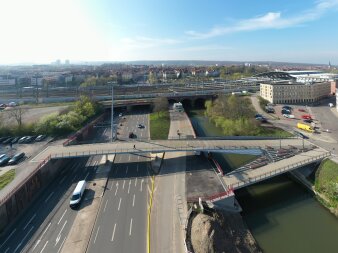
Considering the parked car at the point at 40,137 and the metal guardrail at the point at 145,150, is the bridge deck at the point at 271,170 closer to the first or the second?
the metal guardrail at the point at 145,150

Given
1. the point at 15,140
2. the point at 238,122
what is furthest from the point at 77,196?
the point at 238,122

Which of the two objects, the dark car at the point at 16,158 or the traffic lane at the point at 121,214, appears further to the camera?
the dark car at the point at 16,158

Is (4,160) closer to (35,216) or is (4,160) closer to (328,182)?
(35,216)

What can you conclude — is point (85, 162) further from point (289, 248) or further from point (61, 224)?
point (289, 248)

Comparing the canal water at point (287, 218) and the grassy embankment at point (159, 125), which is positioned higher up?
the grassy embankment at point (159, 125)

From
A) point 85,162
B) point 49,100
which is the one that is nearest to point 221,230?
point 85,162

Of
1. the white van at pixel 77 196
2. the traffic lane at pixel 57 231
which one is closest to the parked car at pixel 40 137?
the traffic lane at pixel 57 231
